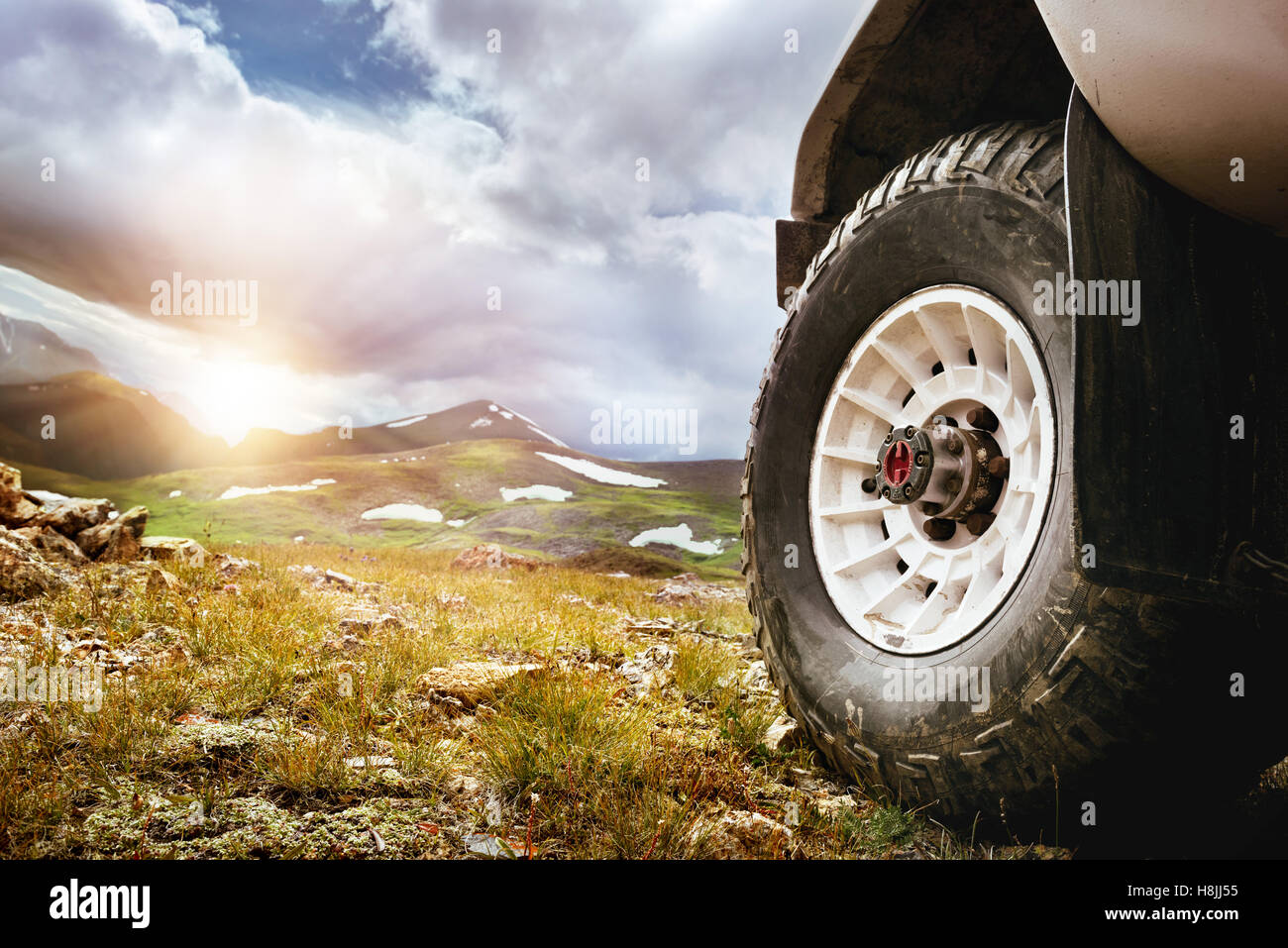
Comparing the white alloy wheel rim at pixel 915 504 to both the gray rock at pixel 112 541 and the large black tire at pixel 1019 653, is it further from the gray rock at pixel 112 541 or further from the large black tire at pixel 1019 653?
the gray rock at pixel 112 541

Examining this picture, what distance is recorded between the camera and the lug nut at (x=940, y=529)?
179 cm

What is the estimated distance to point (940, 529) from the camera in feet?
5.89

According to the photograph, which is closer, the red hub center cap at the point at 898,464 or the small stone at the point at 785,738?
the red hub center cap at the point at 898,464

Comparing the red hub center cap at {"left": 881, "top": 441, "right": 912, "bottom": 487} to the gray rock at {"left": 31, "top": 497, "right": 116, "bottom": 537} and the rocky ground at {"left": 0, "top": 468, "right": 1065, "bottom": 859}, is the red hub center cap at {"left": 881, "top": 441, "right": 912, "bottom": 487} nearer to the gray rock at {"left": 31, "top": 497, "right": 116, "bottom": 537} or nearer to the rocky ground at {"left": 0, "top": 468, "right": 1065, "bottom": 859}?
the rocky ground at {"left": 0, "top": 468, "right": 1065, "bottom": 859}

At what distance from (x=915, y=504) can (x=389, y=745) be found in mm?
1571

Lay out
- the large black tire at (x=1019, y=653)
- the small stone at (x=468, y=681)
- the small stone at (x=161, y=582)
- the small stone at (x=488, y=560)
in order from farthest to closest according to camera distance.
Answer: the small stone at (x=488, y=560), the small stone at (x=161, y=582), the small stone at (x=468, y=681), the large black tire at (x=1019, y=653)

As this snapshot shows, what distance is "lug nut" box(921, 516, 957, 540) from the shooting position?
1793mm

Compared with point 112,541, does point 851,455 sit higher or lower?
higher

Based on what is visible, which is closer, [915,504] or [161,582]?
[915,504]

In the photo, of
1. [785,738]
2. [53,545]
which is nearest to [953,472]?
[785,738]

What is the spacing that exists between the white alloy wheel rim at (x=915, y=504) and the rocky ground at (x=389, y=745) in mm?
465

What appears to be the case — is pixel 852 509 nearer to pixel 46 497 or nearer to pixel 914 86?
pixel 914 86

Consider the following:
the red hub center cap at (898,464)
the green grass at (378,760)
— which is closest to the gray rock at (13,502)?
the green grass at (378,760)
